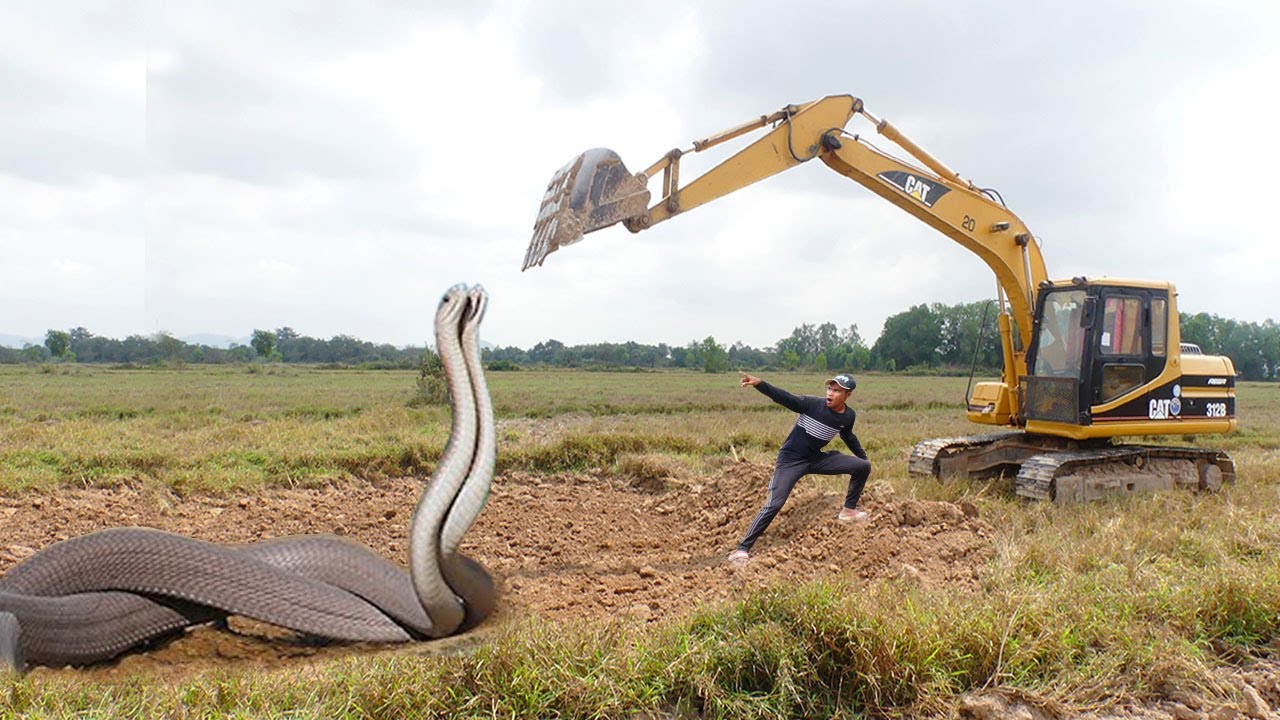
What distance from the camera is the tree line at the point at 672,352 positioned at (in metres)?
49.8

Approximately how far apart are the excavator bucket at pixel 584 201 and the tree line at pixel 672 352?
3874cm

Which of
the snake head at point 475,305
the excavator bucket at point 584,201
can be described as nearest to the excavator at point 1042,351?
the excavator bucket at point 584,201

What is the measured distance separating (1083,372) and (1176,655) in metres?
4.91

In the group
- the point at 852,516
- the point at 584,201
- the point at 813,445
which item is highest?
the point at 584,201

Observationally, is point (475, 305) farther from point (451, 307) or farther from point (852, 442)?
point (852, 442)

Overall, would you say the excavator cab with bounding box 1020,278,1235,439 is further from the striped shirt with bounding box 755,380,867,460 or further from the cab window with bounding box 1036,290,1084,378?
the striped shirt with bounding box 755,380,867,460

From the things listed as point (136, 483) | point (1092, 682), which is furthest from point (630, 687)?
point (136, 483)

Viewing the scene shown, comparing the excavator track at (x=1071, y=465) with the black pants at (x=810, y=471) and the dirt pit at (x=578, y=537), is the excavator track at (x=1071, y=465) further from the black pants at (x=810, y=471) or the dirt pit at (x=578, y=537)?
the black pants at (x=810, y=471)

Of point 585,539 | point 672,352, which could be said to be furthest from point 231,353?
point 585,539

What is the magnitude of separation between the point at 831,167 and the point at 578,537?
4.35 meters

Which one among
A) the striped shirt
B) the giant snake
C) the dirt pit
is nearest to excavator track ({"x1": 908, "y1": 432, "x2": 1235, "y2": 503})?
the dirt pit

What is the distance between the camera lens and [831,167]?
25.6ft

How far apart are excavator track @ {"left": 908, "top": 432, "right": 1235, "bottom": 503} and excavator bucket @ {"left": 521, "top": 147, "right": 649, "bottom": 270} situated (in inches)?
178

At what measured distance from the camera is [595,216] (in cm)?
576
